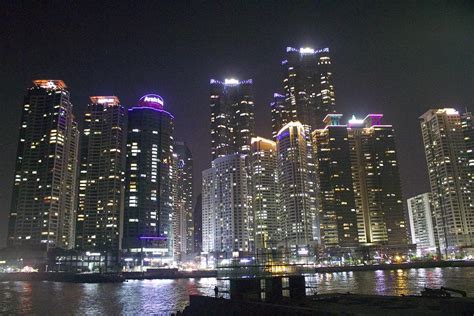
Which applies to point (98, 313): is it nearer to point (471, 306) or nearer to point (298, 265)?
point (298, 265)

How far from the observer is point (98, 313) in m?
69.9

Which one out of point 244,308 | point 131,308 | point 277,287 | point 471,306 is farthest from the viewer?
point 131,308

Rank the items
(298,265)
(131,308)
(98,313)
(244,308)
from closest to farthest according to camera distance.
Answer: (244,308) < (298,265) < (98,313) < (131,308)

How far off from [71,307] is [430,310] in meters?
67.5

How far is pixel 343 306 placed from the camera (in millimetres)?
40281

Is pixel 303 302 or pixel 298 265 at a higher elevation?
pixel 298 265

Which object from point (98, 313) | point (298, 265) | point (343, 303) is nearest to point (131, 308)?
point (98, 313)

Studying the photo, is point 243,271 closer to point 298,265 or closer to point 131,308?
point 298,265

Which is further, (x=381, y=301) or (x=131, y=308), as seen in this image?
(x=131, y=308)

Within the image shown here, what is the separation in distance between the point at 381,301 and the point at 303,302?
7.87 m

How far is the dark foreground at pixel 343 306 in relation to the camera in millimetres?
29500

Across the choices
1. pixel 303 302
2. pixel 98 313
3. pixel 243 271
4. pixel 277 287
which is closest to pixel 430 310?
pixel 303 302

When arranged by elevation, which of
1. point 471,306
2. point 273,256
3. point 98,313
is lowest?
point 98,313

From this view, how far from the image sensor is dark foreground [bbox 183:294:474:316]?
2950 centimetres
